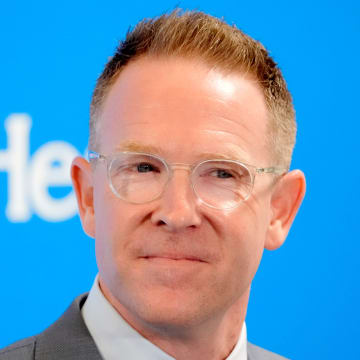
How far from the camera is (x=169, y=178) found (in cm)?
133

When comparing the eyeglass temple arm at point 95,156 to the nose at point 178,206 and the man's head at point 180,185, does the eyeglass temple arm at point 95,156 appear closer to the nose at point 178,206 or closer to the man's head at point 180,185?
the man's head at point 180,185

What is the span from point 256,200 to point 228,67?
30 cm

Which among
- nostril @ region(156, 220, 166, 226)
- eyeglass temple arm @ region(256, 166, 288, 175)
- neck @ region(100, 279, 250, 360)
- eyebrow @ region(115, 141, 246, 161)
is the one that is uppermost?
eyeglass temple arm @ region(256, 166, 288, 175)

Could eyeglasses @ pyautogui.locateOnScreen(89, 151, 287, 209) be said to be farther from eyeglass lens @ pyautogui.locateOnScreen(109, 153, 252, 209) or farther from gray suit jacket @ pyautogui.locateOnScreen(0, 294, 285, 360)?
gray suit jacket @ pyautogui.locateOnScreen(0, 294, 285, 360)

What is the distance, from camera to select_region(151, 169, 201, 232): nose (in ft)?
4.17

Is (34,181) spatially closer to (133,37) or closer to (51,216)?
(51,216)

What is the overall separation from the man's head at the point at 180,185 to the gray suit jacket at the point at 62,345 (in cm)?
9

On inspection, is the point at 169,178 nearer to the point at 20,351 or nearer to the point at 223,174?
the point at 223,174

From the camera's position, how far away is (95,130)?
60.4 inches

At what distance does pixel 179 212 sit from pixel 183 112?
0.71ft

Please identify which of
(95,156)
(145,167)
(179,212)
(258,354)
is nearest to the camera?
(179,212)

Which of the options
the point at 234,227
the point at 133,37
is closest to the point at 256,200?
the point at 234,227

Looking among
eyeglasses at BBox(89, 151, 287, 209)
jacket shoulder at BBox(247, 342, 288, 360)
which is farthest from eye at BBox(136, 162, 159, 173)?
jacket shoulder at BBox(247, 342, 288, 360)

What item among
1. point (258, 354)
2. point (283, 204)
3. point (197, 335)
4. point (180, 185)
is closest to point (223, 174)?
point (180, 185)
